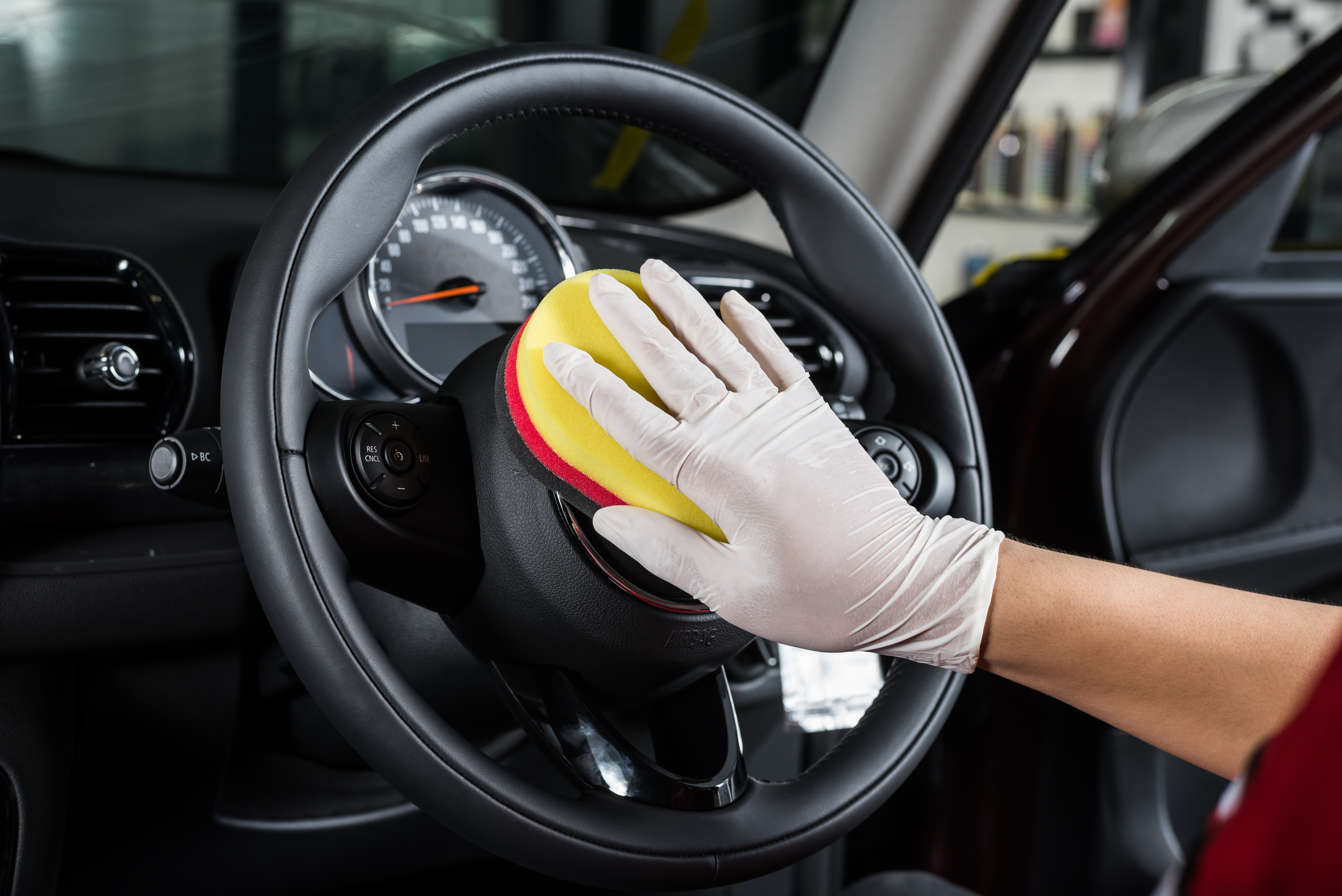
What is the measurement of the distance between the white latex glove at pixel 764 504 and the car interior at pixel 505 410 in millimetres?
88

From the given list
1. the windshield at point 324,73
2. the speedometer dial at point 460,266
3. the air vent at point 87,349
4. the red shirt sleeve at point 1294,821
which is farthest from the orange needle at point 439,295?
the red shirt sleeve at point 1294,821

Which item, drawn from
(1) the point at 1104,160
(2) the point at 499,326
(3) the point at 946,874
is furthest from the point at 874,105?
(3) the point at 946,874

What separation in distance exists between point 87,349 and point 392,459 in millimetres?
378

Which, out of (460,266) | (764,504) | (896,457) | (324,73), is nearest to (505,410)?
(764,504)

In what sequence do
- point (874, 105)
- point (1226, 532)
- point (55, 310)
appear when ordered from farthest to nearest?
point (1226, 532) → point (874, 105) → point (55, 310)

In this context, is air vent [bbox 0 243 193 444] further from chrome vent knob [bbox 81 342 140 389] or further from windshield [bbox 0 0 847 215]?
windshield [bbox 0 0 847 215]

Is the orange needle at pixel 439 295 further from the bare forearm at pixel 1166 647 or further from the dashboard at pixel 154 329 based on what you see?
the bare forearm at pixel 1166 647

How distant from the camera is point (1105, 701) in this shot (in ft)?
1.85

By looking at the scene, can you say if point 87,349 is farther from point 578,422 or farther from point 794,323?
point 794,323

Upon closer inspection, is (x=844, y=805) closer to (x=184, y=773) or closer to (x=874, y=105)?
(x=184, y=773)

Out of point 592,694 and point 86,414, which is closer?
point 592,694

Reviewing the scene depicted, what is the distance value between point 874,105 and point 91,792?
1067 millimetres

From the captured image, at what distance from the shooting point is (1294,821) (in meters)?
Answer: 0.23

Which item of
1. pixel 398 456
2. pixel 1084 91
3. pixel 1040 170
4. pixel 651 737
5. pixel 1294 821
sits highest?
pixel 1294 821
